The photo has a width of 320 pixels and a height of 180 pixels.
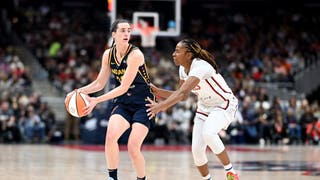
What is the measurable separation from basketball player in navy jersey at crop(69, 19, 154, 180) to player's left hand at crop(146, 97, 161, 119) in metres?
0.11

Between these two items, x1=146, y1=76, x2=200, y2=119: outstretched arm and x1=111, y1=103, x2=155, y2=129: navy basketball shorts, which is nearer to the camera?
x1=146, y1=76, x2=200, y2=119: outstretched arm

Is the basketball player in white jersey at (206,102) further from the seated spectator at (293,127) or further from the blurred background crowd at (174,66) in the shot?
the seated spectator at (293,127)

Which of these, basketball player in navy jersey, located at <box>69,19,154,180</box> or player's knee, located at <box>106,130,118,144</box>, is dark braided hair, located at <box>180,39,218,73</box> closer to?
basketball player in navy jersey, located at <box>69,19,154,180</box>

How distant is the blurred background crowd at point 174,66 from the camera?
23531 millimetres

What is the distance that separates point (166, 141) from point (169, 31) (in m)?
3.44

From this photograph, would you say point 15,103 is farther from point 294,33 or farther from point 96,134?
point 294,33

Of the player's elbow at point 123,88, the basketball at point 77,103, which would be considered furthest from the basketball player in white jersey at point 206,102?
the basketball at point 77,103

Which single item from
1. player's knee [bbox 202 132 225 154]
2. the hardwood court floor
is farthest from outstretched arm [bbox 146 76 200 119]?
the hardwood court floor

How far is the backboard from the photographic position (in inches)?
894

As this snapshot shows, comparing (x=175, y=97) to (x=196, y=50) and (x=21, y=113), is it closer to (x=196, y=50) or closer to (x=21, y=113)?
(x=196, y=50)

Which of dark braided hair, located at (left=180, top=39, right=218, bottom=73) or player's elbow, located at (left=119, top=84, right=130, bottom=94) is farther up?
dark braided hair, located at (left=180, top=39, right=218, bottom=73)

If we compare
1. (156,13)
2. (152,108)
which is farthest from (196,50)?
(156,13)

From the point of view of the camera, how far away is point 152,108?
8.60 metres

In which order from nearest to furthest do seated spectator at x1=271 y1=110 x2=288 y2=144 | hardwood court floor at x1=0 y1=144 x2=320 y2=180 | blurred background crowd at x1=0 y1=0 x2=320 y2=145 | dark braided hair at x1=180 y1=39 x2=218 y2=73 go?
dark braided hair at x1=180 y1=39 x2=218 y2=73 < hardwood court floor at x1=0 y1=144 x2=320 y2=180 < blurred background crowd at x1=0 y1=0 x2=320 y2=145 < seated spectator at x1=271 y1=110 x2=288 y2=144
